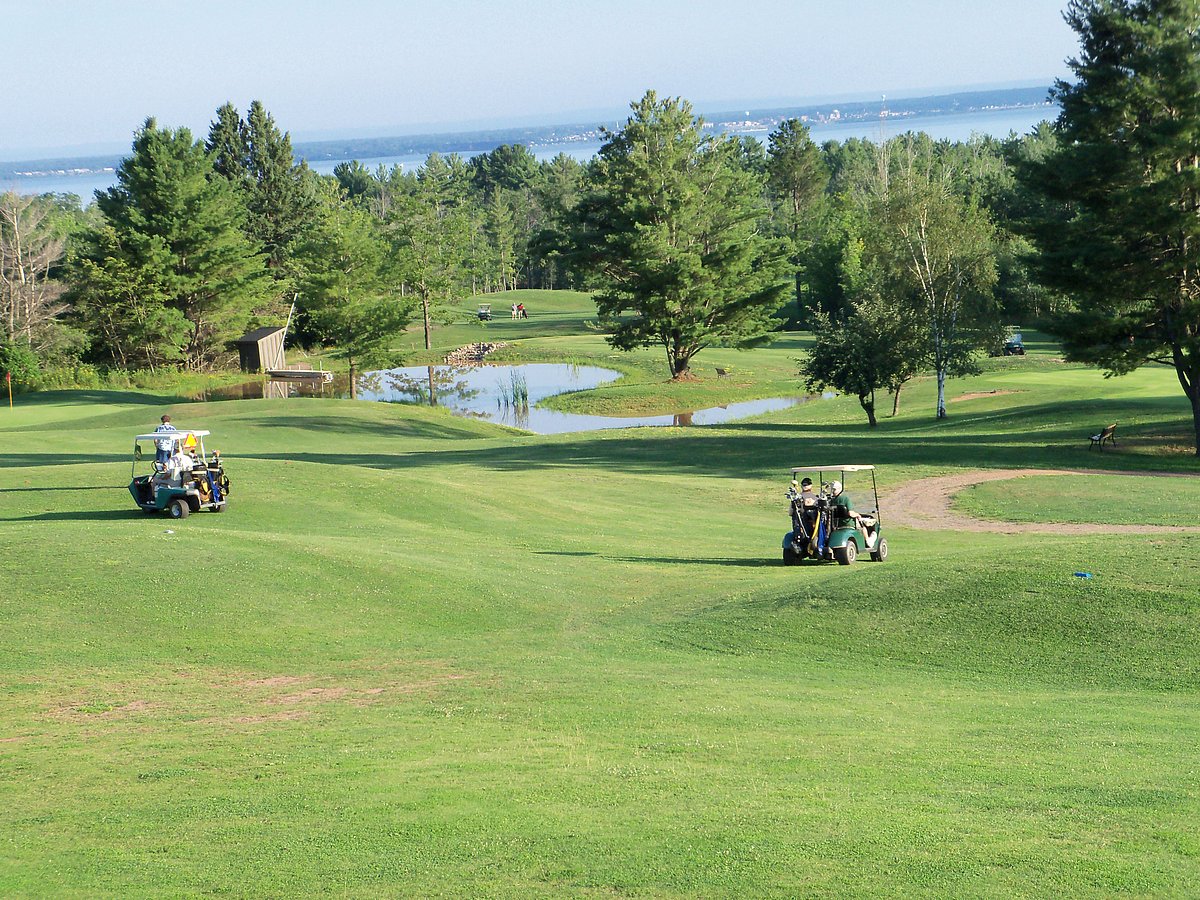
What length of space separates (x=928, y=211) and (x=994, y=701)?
4706cm

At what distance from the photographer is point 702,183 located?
8406cm

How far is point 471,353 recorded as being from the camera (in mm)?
97875

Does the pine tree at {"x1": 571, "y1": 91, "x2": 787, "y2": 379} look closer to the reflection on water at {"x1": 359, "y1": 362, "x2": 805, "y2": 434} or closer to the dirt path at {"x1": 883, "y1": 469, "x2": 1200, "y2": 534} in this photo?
the reflection on water at {"x1": 359, "y1": 362, "x2": 805, "y2": 434}

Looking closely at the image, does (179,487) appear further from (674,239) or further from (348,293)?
(674,239)

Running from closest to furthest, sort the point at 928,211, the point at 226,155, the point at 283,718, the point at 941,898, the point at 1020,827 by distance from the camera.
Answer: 1. the point at 941,898
2. the point at 1020,827
3. the point at 283,718
4. the point at 928,211
5. the point at 226,155

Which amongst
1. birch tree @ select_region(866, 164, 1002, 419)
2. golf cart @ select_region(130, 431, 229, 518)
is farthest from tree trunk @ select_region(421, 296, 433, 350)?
golf cart @ select_region(130, 431, 229, 518)

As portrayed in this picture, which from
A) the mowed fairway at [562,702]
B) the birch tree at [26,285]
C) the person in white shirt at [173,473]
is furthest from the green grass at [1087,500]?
the birch tree at [26,285]

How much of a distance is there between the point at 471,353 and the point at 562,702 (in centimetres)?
8423

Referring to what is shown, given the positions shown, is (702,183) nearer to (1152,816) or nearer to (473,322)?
(473,322)

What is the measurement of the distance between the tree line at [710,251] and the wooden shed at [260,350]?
295 centimetres

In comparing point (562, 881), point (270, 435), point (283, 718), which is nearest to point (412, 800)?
point (562, 881)

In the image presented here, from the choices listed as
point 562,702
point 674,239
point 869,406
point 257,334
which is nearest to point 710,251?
point 674,239

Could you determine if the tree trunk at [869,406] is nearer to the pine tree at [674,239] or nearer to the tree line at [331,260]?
the tree line at [331,260]

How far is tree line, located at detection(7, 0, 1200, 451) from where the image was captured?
40531 millimetres
